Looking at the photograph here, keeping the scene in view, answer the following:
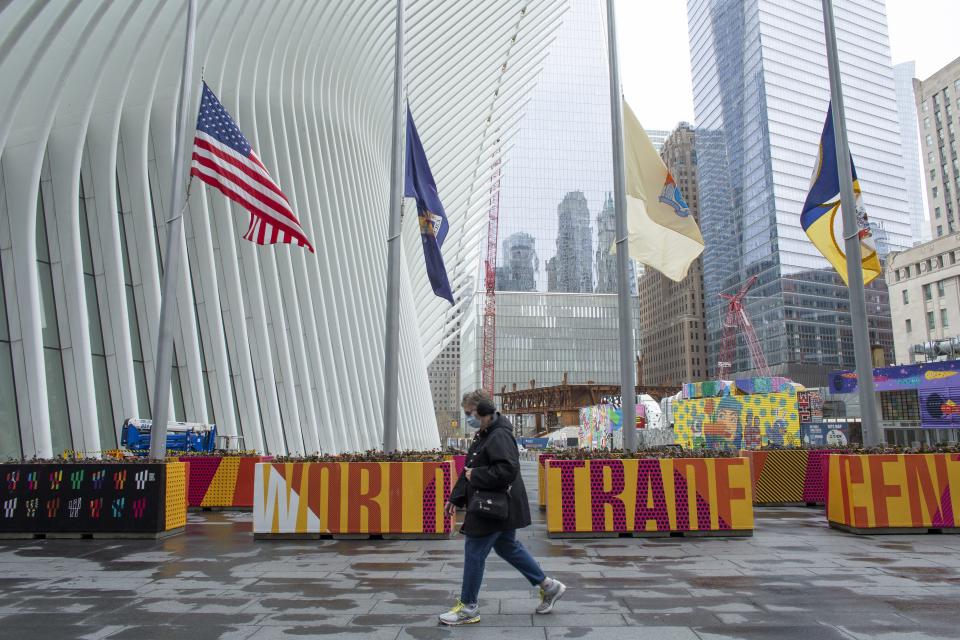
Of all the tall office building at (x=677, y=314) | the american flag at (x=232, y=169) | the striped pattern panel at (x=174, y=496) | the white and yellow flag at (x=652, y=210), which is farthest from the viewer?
the tall office building at (x=677, y=314)

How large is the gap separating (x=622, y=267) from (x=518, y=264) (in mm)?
155911

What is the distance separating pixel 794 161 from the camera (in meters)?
128

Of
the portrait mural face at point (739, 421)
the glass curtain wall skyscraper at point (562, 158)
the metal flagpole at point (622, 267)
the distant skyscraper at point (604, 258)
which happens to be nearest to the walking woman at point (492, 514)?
the metal flagpole at point (622, 267)

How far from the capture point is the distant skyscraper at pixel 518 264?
167 meters

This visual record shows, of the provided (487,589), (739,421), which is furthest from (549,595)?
(739,421)

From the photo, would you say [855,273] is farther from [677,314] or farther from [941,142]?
[677,314]

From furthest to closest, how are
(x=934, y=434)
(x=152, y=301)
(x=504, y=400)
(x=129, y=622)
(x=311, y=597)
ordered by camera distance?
1. (x=504, y=400)
2. (x=934, y=434)
3. (x=152, y=301)
4. (x=311, y=597)
5. (x=129, y=622)

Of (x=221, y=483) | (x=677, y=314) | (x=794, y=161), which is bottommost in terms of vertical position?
(x=221, y=483)

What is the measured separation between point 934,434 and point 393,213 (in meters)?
53.3

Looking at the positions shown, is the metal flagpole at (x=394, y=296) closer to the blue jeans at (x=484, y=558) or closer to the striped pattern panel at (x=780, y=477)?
the blue jeans at (x=484, y=558)

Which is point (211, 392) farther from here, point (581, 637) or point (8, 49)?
point (581, 637)

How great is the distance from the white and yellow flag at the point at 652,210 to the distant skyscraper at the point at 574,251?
512 feet

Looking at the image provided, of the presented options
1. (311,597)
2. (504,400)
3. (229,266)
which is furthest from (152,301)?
(504,400)

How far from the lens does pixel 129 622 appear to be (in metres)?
6.08
